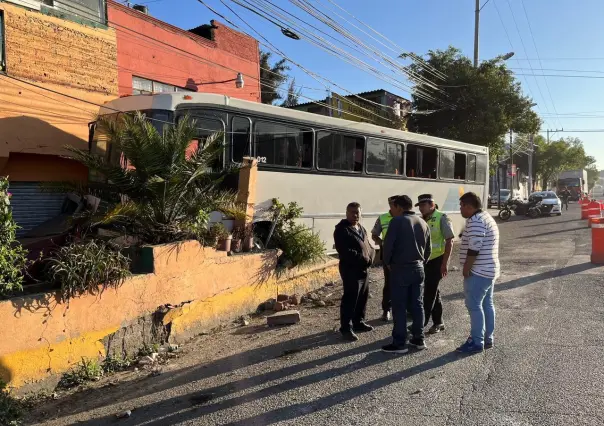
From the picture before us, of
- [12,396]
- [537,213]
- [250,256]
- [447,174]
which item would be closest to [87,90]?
[250,256]

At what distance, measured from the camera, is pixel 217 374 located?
186 inches

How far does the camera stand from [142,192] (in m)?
6.13

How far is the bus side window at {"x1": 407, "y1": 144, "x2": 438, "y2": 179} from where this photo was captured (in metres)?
11.8

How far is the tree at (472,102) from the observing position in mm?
21188

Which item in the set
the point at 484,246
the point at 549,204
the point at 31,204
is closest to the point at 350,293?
the point at 484,246

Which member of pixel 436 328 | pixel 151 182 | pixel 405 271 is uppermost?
pixel 151 182

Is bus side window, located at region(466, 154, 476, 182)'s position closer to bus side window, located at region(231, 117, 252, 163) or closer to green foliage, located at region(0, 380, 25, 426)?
bus side window, located at region(231, 117, 252, 163)

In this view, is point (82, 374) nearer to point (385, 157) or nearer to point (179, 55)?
point (385, 157)

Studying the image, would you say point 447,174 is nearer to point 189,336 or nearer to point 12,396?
point 189,336

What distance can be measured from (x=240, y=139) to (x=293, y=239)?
6.47ft

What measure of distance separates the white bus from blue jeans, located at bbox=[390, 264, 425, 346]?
3723 mm

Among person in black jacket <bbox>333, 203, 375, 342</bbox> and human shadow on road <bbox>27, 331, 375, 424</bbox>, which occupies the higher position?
person in black jacket <bbox>333, 203, 375, 342</bbox>

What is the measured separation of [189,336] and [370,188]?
19.5 ft

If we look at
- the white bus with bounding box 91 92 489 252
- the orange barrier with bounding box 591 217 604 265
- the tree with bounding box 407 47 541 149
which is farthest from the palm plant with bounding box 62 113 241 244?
the tree with bounding box 407 47 541 149
